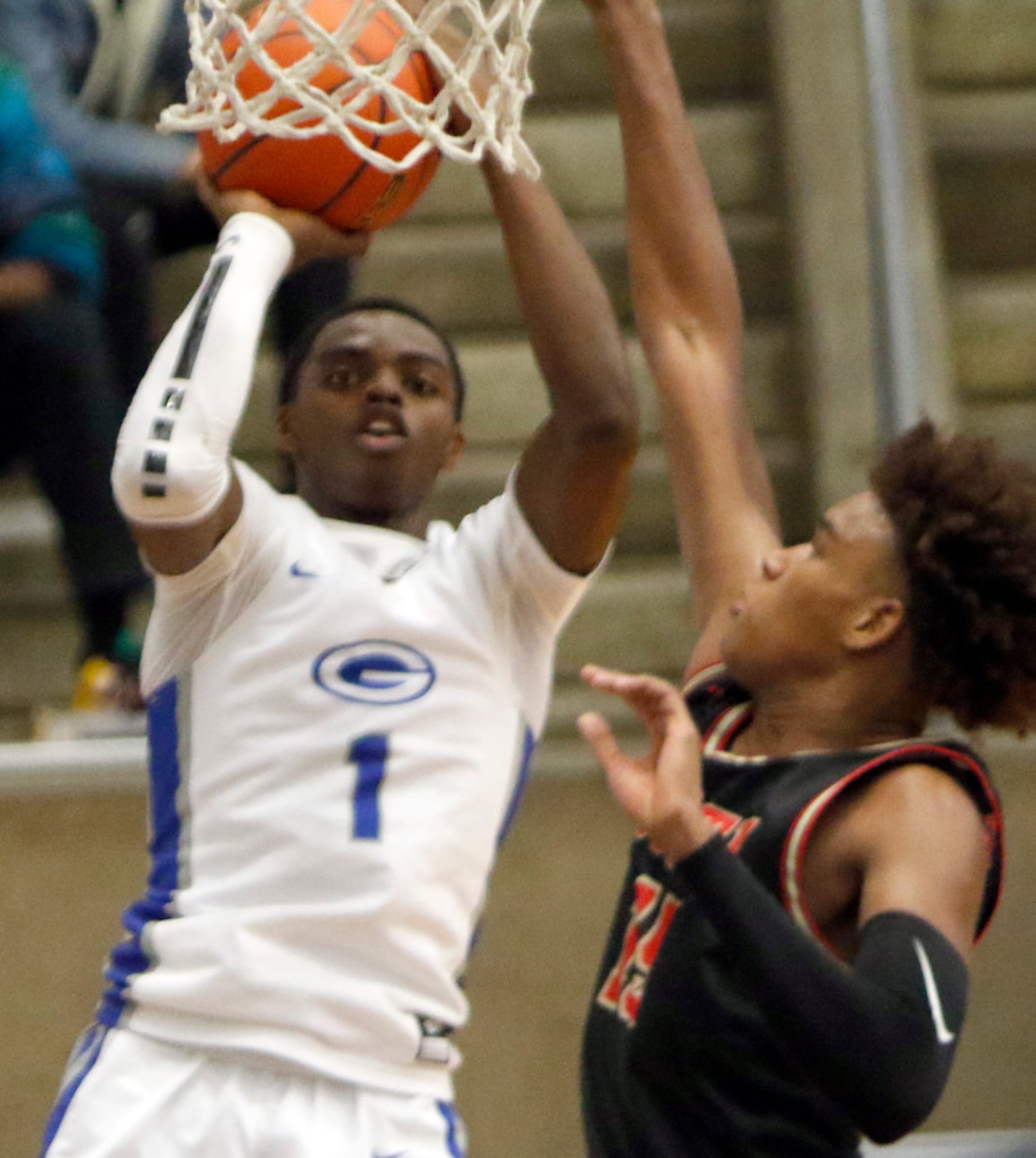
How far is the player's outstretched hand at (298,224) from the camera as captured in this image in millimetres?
2113

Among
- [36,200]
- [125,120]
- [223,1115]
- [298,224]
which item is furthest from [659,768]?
[125,120]

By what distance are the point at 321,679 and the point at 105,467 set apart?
1.55m

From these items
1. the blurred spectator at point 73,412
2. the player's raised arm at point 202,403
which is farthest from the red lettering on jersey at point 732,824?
the blurred spectator at point 73,412

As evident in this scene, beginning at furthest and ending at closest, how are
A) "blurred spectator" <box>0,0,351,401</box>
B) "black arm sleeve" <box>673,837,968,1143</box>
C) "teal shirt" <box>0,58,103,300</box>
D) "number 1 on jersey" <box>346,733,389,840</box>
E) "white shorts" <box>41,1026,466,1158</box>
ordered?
"blurred spectator" <box>0,0,351,401</box> → "teal shirt" <box>0,58,103,300</box> → "number 1 on jersey" <box>346,733,389,840</box> → "white shorts" <box>41,1026,466,1158</box> → "black arm sleeve" <box>673,837,968,1143</box>

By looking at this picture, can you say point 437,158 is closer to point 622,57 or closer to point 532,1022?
point 622,57

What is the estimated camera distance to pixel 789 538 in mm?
4352

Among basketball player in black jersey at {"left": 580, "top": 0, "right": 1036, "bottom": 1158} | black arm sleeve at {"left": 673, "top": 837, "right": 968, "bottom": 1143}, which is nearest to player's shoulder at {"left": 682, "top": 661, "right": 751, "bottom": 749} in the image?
basketball player in black jersey at {"left": 580, "top": 0, "right": 1036, "bottom": 1158}

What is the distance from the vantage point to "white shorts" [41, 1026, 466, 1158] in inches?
76.2

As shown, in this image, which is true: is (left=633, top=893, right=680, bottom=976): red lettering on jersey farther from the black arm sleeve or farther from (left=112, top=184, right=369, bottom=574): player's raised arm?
(left=112, top=184, right=369, bottom=574): player's raised arm

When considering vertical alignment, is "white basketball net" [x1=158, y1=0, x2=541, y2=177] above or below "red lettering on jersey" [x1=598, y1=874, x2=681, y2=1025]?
above

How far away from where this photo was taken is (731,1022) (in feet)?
6.56

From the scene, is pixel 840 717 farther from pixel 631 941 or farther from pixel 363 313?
pixel 363 313

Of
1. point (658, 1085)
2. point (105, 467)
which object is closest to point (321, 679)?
point (658, 1085)

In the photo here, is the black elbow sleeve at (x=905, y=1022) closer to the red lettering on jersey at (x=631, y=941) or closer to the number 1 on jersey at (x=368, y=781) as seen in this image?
the red lettering on jersey at (x=631, y=941)
